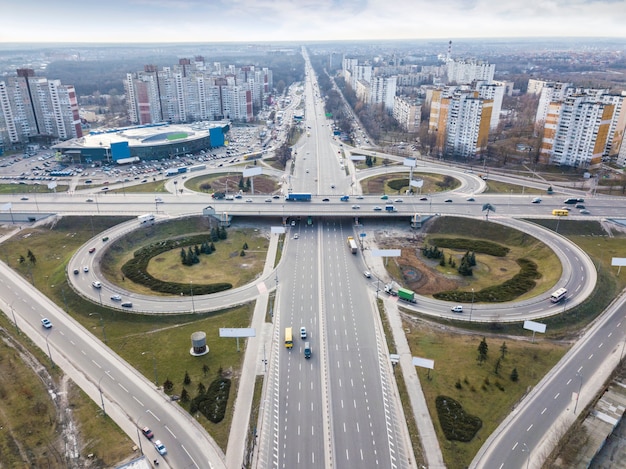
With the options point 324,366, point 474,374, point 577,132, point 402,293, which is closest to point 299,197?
point 402,293

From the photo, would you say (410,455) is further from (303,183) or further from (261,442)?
(303,183)

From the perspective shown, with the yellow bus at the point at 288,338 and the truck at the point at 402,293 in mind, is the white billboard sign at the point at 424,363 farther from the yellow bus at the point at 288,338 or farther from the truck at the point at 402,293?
the yellow bus at the point at 288,338

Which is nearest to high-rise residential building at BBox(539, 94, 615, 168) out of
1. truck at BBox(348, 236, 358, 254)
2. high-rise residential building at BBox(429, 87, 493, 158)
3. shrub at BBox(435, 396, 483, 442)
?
high-rise residential building at BBox(429, 87, 493, 158)

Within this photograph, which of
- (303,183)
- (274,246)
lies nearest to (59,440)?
(274,246)

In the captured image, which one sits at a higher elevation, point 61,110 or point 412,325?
point 61,110

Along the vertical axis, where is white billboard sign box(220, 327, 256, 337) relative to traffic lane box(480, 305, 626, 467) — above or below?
above

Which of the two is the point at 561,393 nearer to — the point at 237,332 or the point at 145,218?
the point at 237,332

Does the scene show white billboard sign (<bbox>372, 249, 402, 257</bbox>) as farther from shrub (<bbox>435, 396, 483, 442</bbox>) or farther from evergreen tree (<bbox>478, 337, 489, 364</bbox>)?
shrub (<bbox>435, 396, 483, 442</bbox>)

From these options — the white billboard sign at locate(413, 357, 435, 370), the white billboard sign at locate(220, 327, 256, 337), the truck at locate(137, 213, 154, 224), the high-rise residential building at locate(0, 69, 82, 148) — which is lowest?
the white billboard sign at locate(413, 357, 435, 370)
